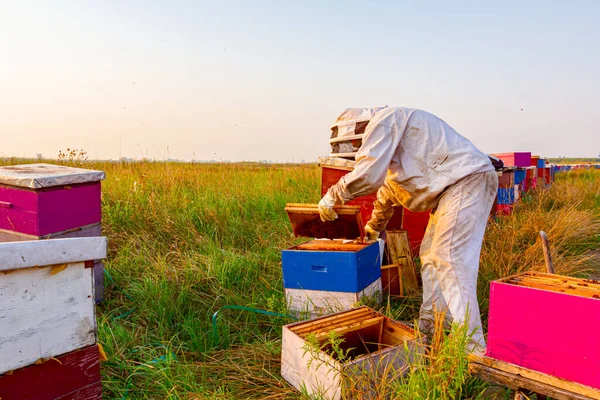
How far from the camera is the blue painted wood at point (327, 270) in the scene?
3.20m

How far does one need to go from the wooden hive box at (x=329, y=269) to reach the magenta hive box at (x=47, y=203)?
1.75m

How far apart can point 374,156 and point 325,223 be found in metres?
0.85

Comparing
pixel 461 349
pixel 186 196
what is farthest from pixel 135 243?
pixel 461 349

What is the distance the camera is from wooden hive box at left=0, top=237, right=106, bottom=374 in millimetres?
1631

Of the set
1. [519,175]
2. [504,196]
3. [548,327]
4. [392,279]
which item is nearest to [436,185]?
[392,279]

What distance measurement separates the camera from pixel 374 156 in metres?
2.95

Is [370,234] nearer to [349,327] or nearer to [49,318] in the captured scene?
[349,327]

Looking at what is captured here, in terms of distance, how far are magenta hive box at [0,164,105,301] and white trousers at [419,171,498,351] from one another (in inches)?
111

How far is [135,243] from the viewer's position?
16.3 feet

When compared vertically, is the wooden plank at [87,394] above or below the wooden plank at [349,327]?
below

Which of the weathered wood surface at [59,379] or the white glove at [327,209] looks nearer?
the weathered wood surface at [59,379]

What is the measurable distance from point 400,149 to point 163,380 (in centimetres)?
221

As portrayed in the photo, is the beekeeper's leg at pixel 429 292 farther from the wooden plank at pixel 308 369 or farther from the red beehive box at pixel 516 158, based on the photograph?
the red beehive box at pixel 516 158

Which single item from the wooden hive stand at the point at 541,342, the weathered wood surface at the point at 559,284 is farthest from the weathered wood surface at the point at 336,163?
the wooden hive stand at the point at 541,342
